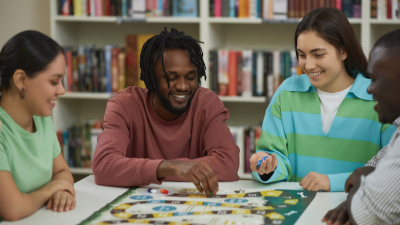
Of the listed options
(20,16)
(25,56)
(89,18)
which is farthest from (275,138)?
(20,16)

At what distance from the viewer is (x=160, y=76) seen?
1.52m

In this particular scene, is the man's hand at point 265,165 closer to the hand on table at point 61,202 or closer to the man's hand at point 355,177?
the man's hand at point 355,177

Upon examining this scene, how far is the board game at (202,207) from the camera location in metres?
1.04

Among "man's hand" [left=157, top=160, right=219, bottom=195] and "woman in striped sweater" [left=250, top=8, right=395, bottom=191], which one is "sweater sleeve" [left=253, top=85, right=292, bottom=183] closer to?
"woman in striped sweater" [left=250, top=8, right=395, bottom=191]

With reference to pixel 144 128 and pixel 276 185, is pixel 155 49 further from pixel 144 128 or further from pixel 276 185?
pixel 276 185

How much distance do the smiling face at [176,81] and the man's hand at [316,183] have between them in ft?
1.61

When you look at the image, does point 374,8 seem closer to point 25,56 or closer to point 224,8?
point 224,8

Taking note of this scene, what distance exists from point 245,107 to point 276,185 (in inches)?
64.3

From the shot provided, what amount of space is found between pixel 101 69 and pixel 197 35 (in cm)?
67

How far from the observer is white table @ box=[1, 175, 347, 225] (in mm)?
1062

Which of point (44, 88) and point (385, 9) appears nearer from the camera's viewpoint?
point (44, 88)

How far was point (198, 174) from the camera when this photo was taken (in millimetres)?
1226

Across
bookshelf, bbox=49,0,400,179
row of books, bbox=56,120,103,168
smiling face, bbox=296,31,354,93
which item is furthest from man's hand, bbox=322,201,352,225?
row of books, bbox=56,120,103,168

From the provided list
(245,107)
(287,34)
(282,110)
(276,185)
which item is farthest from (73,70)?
(276,185)
